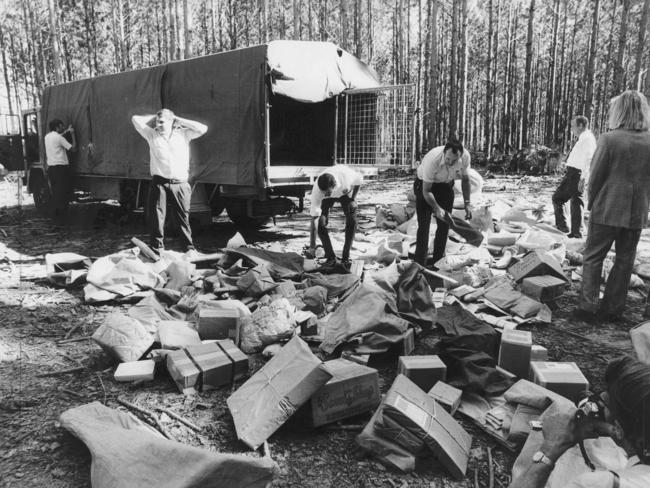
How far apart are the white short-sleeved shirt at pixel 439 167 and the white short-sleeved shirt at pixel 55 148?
24.8ft

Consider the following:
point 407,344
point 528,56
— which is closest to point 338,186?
point 407,344

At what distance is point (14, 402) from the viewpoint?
9.83 feet

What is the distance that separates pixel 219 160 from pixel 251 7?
24.0m

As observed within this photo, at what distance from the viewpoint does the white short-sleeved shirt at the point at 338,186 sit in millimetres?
5605

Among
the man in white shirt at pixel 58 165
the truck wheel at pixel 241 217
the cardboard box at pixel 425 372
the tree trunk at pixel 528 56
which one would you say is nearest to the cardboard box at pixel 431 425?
the cardboard box at pixel 425 372

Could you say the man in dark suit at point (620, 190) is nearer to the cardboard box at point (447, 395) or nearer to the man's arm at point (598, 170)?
A: the man's arm at point (598, 170)

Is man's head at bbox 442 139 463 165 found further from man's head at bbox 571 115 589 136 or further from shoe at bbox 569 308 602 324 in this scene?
man's head at bbox 571 115 589 136

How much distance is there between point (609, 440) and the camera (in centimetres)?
174

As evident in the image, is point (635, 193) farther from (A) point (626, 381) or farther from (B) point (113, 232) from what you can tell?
(B) point (113, 232)

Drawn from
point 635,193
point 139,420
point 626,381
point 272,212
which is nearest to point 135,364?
point 139,420

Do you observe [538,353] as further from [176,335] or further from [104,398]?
[104,398]

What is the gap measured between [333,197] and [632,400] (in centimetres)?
454

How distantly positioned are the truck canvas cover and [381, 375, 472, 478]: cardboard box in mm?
4667

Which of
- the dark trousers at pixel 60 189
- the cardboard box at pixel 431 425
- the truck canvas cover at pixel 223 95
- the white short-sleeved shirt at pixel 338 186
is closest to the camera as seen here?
the cardboard box at pixel 431 425
